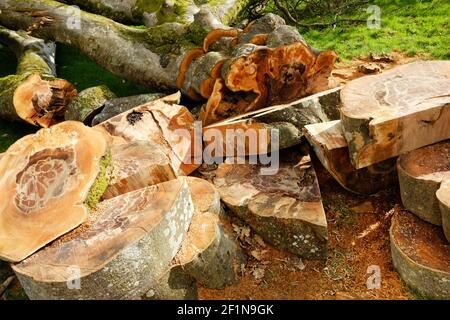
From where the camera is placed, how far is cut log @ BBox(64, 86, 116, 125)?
17.1 feet

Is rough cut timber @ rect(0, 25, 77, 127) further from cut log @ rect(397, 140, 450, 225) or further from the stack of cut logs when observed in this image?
cut log @ rect(397, 140, 450, 225)

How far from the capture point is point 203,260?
3227mm

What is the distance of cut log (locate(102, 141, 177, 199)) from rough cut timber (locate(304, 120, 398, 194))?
126 centimetres

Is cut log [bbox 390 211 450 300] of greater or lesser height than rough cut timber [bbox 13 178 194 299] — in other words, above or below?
below

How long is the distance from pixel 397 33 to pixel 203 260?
5609mm

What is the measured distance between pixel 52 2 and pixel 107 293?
5153 millimetres

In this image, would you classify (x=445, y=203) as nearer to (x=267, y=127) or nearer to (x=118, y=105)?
(x=267, y=127)

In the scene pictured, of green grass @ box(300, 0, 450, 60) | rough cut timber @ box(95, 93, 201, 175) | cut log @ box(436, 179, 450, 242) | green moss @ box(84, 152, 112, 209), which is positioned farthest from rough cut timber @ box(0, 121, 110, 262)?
green grass @ box(300, 0, 450, 60)

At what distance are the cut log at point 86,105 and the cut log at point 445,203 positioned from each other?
371 cm

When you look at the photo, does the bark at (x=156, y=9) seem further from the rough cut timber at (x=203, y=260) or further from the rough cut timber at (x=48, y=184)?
the rough cut timber at (x=203, y=260)

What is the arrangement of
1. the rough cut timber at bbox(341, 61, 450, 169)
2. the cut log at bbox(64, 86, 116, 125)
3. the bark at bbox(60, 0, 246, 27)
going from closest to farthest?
the rough cut timber at bbox(341, 61, 450, 169) < the cut log at bbox(64, 86, 116, 125) < the bark at bbox(60, 0, 246, 27)

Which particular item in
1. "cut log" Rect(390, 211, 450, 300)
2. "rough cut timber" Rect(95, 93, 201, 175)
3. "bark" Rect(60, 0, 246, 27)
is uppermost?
"bark" Rect(60, 0, 246, 27)

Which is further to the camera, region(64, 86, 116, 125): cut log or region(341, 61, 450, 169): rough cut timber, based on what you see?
region(64, 86, 116, 125): cut log

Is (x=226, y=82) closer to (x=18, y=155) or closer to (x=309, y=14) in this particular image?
(x=18, y=155)
